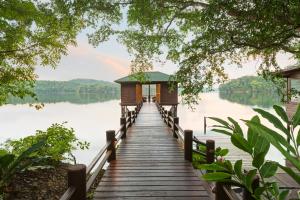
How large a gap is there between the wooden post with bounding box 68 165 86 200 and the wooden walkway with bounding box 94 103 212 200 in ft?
5.68

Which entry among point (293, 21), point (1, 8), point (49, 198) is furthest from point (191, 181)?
point (1, 8)

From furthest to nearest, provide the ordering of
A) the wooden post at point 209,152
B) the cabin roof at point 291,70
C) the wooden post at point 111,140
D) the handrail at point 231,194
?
the cabin roof at point 291,70
the wooden post at point 111,140
the wooden post at point 209,152
the handrail at point 231,194

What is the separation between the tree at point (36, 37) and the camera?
933 cm

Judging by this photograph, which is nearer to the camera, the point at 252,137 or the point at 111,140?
the point at 252,137

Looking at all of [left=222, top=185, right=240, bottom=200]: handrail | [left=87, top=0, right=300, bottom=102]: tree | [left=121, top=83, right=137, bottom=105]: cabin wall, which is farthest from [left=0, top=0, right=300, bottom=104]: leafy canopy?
[left=121, top=83, right=137, bottom=105]: cabin wall

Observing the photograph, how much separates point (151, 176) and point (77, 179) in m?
3.59

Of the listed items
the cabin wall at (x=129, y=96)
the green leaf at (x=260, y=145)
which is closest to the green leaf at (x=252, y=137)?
the green leaf at (x=260, y=145)

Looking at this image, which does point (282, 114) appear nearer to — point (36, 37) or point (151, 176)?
point (151, 176)

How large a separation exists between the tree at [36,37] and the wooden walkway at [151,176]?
4.05 metres

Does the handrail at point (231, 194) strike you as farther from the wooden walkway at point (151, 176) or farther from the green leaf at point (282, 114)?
the wooden walkway at point (151, 176)

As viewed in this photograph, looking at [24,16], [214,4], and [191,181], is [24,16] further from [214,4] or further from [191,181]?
[191,181]

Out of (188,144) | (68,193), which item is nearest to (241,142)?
(68,193)

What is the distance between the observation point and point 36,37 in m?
10.8

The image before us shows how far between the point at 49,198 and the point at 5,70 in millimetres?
4948
